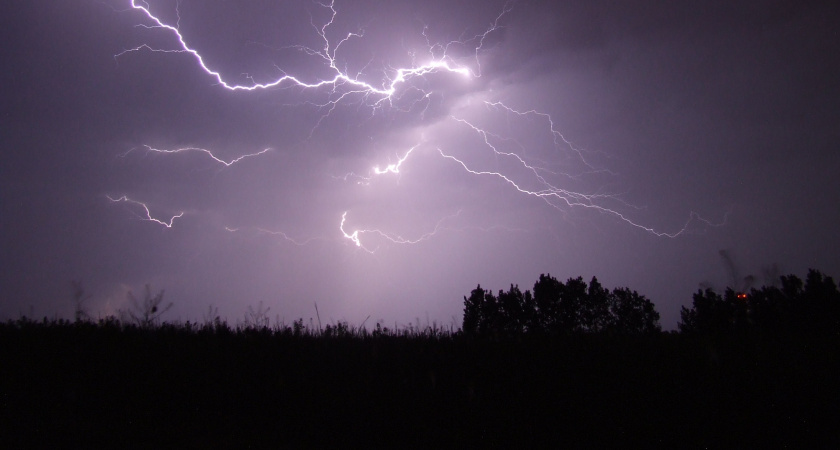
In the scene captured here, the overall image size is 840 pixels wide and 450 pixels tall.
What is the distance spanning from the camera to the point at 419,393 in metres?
3.56

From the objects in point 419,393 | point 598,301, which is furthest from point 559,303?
point 419,393

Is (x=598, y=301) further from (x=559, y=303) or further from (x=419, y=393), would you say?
(x=419, y=393)

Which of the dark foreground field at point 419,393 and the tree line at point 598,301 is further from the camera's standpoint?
the tree line at point 598,301

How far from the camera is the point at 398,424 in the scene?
3203 mm

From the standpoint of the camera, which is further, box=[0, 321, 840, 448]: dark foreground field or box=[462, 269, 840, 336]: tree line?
box=[462, 269, 840, 336]: tree line

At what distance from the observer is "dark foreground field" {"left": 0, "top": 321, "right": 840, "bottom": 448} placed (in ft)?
9.82

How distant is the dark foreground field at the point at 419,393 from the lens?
299 cm

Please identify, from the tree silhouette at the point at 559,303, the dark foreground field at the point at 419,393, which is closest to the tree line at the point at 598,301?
the tree silhouette at the point at 559,303

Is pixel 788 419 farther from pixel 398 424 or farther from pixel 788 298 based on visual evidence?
pixel 788 298


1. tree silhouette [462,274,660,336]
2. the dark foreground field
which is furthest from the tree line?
the dark foreground field

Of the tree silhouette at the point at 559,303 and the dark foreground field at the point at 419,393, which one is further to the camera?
the tree silhouette at the point at 559,303

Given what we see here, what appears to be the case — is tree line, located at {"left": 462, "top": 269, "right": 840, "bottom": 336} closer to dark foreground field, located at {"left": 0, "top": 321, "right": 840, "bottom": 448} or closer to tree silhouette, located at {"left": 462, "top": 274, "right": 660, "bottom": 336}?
tree silhouette, located at {"left": 462, "top": 274, "right": 660, "bottom": 336}

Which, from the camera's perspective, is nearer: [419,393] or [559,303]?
[419,393]

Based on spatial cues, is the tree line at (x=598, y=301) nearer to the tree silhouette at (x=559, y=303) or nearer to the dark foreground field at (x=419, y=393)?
the tree silhouette at (x=559, y=303)
